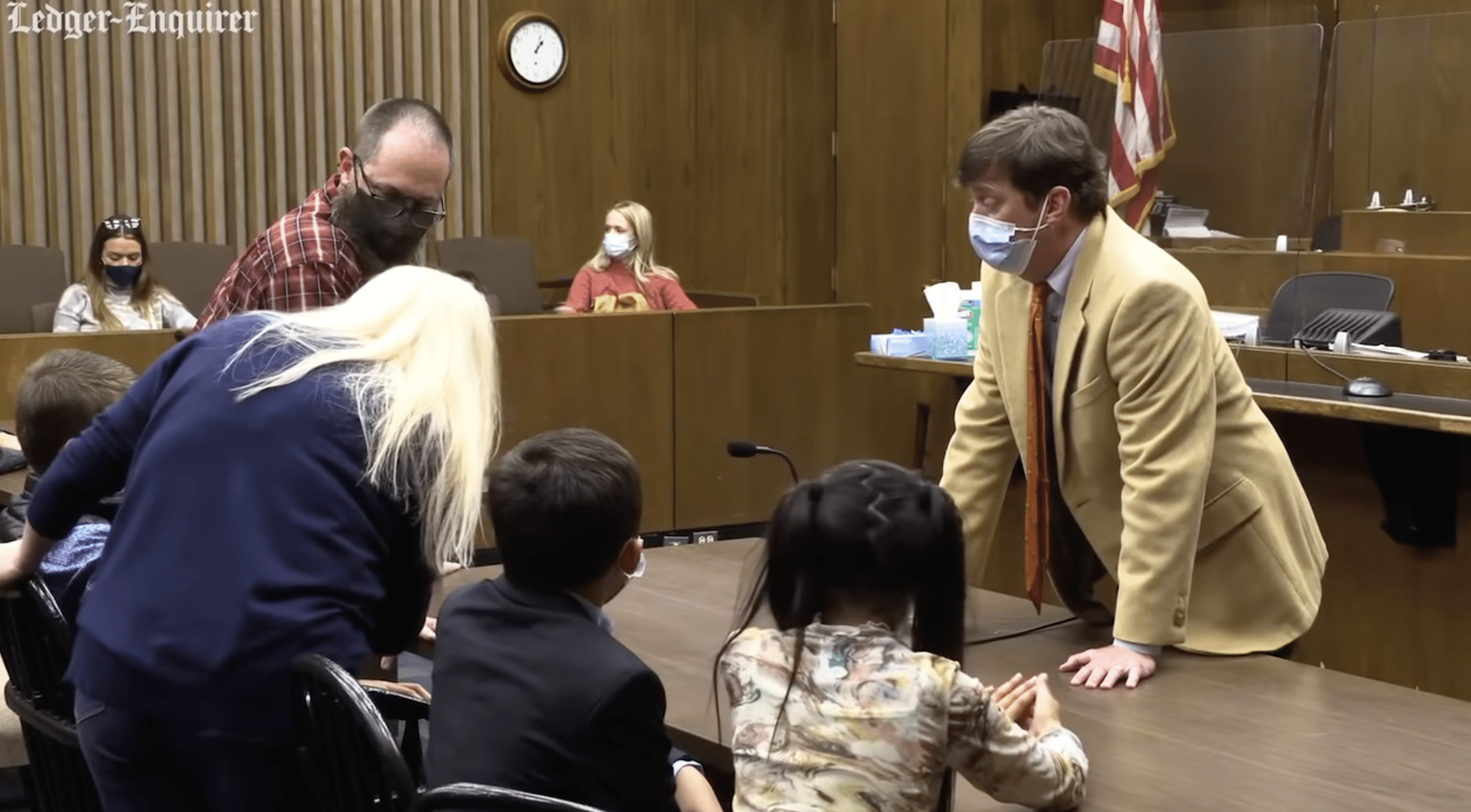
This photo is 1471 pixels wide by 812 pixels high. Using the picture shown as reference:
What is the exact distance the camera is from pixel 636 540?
1923 millimetres

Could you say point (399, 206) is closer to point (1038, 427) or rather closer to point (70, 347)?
point (1038, 427)

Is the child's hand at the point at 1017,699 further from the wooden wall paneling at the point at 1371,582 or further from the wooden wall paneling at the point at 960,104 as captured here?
the wooden wall paneling at the point at 960,104

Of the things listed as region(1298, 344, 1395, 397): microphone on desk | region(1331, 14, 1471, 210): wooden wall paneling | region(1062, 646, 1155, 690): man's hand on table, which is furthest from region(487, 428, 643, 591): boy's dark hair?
region(1331, 14, 1471, 210): wooden wall paneling

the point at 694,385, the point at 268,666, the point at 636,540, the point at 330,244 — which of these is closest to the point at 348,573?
the point at 268,666

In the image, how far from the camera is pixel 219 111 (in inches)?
334

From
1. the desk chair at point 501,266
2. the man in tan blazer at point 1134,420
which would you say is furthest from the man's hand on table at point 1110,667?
the desk chair at point 501,266

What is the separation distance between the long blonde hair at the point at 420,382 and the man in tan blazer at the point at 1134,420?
723mm

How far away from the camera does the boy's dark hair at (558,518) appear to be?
185 centimetres

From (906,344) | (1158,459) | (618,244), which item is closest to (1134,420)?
(1158,459)

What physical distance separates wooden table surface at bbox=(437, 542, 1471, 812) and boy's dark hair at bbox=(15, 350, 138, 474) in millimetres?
807

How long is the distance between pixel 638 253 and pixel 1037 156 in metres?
5.32

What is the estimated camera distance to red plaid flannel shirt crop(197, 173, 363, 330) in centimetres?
282

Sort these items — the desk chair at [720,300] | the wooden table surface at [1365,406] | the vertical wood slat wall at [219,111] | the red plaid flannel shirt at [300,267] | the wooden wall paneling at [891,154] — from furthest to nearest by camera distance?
1. the wooden wall paneling at [891,154]
2. the desk chair at [720,300]
3. the vertical wood slat wall at [219,111]
4. the wooden table surface at [1365,406]
5. the red plaid flannel shirt at [300,267]

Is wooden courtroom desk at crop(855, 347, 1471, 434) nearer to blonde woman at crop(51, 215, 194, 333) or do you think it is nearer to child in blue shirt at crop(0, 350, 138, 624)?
child in blue shirt at crop(0, 350, 138, 624)
